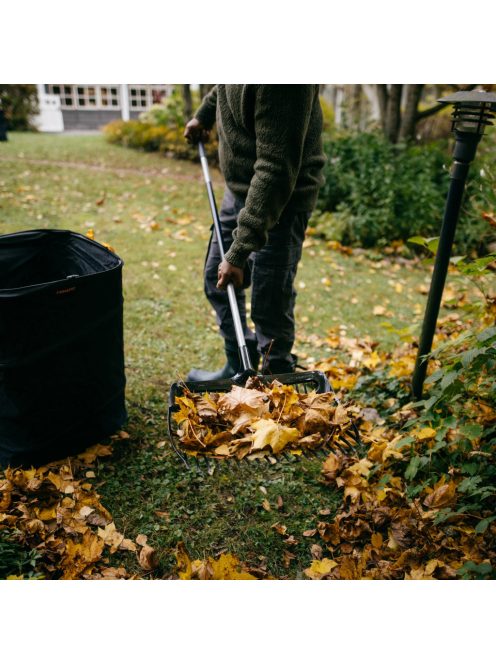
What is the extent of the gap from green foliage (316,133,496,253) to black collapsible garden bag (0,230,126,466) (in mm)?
3933

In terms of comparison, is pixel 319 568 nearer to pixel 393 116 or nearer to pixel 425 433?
pixel 425 433

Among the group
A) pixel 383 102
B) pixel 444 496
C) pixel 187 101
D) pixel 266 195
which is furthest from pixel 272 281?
pixel 187 101

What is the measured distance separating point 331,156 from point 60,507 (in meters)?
5.53

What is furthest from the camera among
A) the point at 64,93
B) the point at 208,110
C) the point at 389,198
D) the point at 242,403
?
the point at 64,93

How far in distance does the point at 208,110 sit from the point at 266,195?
1.20 metres

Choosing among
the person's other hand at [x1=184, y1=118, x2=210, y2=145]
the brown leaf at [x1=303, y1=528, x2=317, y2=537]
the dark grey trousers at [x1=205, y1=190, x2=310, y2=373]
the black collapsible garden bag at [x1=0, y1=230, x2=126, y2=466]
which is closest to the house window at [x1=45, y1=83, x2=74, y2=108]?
the person's other hand at [x1=184, y1=118, x2=210, y2=145]

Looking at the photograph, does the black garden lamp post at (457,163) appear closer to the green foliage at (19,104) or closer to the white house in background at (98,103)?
the green foliage at (19,104)

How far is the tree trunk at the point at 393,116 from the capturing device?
6.75m

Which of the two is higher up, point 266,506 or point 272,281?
point 272,281

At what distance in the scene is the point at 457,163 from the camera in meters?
2.33

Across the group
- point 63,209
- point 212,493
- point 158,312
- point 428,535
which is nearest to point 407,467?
point 428,535

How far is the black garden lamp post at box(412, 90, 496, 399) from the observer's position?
7.14 ft

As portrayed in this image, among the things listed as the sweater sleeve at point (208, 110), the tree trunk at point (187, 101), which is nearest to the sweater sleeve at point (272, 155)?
the sweater sleeve at point (208, 110)

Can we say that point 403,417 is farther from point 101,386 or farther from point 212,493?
point 101,386
